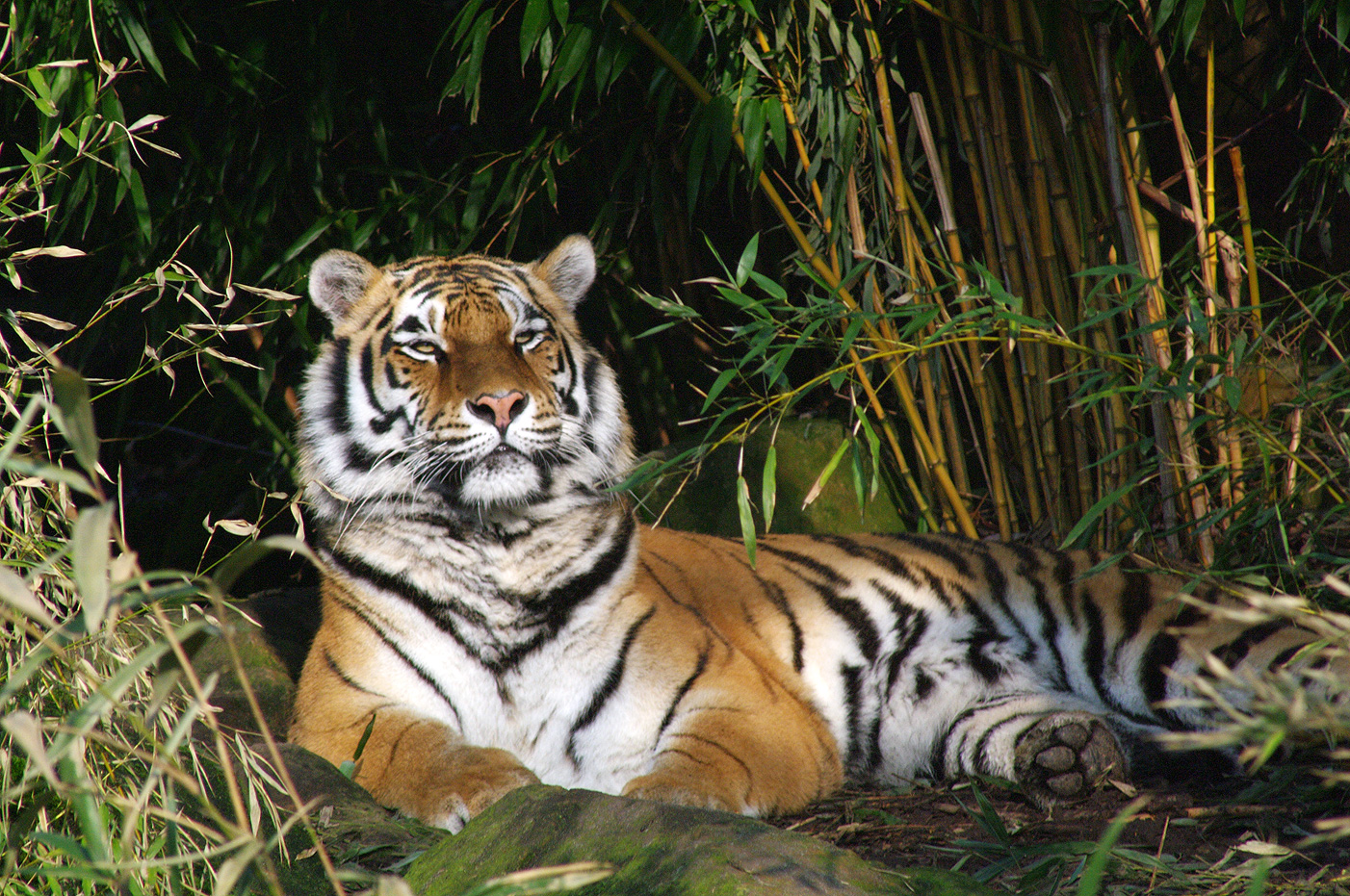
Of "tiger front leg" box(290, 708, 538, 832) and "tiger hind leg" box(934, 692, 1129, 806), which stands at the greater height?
"tiger front leg" box(290, 708, 538, 832)

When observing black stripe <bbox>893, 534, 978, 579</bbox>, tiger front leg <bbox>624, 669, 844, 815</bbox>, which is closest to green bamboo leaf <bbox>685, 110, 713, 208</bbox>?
black stripe <bbox>893, 534, 978, 579</bbox>

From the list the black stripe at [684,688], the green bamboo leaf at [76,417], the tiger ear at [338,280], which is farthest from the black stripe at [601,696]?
the green bamboo leaf at [76,417]

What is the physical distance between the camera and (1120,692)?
8.03 ft

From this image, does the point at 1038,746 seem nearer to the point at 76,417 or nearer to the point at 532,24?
the point at 532,24

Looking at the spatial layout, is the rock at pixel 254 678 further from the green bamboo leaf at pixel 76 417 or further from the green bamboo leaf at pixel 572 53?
the green bamboo leaf at pixel 76 417

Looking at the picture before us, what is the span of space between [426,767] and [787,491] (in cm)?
162

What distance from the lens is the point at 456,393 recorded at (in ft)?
7.02

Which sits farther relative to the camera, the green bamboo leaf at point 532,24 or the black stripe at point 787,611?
the black stripe at point 787,611

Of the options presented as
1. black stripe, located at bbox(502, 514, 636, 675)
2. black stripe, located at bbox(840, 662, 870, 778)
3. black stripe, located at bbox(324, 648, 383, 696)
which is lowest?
black stripe, located at bbox(840, 662, 870, 778)

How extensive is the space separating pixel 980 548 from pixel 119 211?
8.31 feet

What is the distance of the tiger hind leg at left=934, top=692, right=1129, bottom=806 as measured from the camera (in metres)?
2.13

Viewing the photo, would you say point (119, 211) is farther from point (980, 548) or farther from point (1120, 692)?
point (1120, 692)

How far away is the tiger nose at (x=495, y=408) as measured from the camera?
209cm

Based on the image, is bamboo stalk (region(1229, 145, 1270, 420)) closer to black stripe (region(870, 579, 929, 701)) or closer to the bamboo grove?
the bamboo grove
